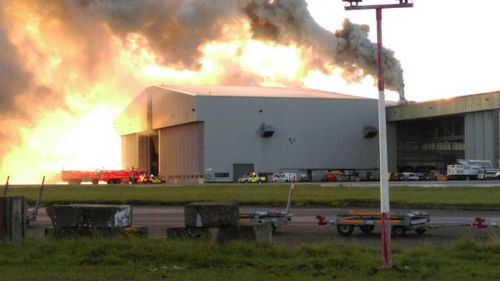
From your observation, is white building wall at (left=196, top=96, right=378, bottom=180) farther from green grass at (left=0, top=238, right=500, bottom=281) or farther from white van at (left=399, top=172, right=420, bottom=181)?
green grass at (left=0, top=238, right=500, bottom=281)

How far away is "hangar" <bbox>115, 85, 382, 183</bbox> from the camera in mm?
90312

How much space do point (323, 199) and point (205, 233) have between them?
21532 mm

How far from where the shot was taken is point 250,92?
9556cm

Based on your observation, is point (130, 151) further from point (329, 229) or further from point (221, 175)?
point (329, 229)

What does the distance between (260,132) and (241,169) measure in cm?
556

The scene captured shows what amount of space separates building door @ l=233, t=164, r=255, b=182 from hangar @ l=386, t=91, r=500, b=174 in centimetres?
2104

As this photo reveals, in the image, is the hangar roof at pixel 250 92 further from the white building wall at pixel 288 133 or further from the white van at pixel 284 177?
the white van at pixel 284 177

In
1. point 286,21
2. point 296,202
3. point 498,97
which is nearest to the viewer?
point 296,202

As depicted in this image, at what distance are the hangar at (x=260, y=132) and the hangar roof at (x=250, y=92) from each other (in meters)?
0.14

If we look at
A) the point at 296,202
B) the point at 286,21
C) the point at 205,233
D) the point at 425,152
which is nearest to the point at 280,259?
the point at 205,233

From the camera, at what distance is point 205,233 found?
14648mm

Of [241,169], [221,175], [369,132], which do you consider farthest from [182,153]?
[369,132]

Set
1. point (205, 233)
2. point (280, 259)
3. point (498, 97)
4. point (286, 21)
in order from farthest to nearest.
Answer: point (498, 97) < point (286, 21) < point (205, 233) < point (280, 259)

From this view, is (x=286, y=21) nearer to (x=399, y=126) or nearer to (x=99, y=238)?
(x=399, y=126)
